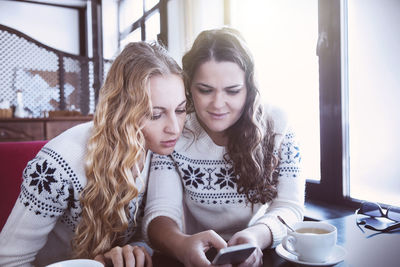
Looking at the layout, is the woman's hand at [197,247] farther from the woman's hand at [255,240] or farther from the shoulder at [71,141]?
the shoulder at [71,141]

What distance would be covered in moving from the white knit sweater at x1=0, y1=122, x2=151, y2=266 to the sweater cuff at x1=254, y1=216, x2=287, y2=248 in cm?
50

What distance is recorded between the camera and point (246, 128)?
1.12 m

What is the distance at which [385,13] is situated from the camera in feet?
4.51

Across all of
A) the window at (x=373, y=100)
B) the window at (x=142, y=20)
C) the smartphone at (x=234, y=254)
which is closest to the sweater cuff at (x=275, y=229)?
the smartphone at (x=234, y=254)

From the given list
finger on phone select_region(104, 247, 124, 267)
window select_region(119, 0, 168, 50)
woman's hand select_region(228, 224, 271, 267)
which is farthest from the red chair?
window select_region(119, 0, 168, 50)

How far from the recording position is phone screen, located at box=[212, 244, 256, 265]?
0.61 m

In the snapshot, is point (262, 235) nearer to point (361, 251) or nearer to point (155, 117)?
point (361, 251)

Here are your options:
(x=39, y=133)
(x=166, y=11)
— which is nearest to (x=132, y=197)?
(x=166, y=11)

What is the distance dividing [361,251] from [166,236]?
18.2 inches

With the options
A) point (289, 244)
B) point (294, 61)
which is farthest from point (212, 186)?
point (294, 61)

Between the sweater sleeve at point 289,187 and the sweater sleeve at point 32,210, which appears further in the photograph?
the sweater sleeve at point 289,187

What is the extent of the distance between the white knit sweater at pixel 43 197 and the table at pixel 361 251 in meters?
0.28

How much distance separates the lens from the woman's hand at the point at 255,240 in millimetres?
694

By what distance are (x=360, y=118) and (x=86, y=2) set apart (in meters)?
5.27
